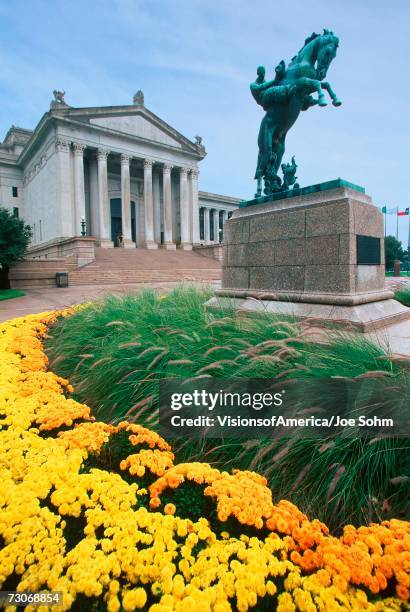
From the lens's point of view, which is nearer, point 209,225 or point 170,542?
point 170,542

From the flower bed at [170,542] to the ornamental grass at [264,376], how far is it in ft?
0.79

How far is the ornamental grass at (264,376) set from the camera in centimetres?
197

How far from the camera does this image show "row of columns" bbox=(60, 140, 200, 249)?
35906mm

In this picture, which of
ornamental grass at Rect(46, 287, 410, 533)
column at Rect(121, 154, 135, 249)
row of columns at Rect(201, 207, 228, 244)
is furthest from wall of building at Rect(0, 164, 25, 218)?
ornamental grass at Rect(46, 287, 410, 533)

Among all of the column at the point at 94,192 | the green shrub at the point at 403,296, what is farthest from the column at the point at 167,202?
the green shrub at the point at 403,296

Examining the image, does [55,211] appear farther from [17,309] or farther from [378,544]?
[378,544]

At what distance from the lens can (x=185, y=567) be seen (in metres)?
1.41

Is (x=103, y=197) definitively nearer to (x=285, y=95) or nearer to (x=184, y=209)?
(x=184, y=209)

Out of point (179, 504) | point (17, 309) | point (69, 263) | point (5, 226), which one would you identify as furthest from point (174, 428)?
point (69, 263)

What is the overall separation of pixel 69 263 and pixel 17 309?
48.7ft

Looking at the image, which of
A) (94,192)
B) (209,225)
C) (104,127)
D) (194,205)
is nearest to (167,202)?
(194,205)

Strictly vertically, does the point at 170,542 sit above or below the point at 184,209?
below

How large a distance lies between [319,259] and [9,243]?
1815cm

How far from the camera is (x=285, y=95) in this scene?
6.52 m
